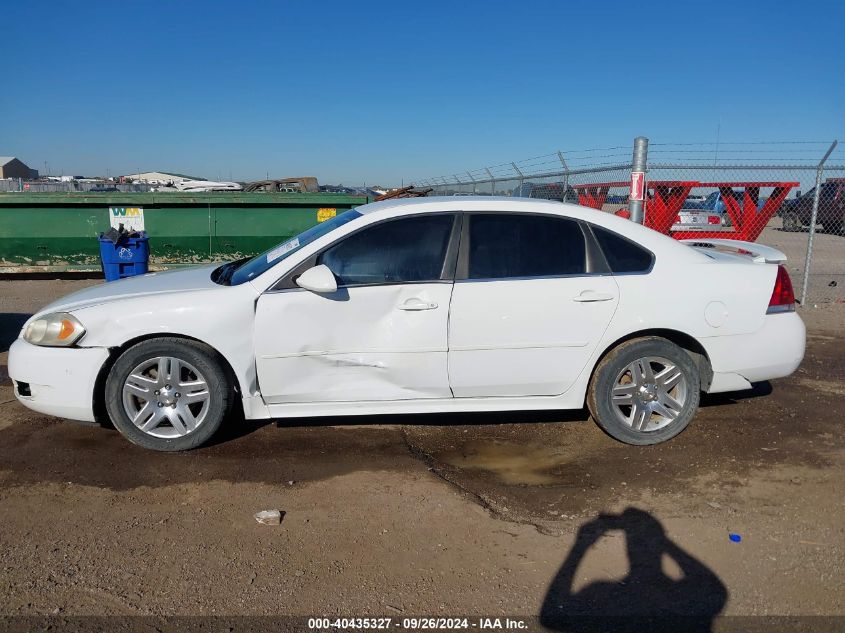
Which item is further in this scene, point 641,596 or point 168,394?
point 168,394

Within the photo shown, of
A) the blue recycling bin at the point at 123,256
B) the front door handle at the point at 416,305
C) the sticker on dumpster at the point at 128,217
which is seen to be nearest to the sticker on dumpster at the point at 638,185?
the front door handle at the point at 416,305

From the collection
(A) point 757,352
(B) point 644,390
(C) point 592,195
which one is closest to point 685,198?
(C) point 592,195

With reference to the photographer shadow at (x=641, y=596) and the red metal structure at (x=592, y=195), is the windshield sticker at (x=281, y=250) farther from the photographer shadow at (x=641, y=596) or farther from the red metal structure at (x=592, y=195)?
the red metal structure at (x=592, y=195)

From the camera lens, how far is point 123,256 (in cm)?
950

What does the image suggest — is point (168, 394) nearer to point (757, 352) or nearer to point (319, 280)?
point (319, 280)

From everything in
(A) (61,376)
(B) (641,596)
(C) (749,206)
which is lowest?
(B) (641,596)

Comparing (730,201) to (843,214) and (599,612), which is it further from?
(599,612)

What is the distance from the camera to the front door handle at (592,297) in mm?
4488

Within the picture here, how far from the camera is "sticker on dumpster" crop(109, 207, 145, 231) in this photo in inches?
463

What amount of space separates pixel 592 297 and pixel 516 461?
113 centimetres

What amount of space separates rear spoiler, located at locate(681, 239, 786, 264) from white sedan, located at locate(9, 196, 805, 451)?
14cm

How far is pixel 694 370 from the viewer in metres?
4.69

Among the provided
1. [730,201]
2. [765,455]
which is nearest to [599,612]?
[765,455]

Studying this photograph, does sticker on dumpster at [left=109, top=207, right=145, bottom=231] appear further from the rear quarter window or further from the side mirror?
the rear quarter window
